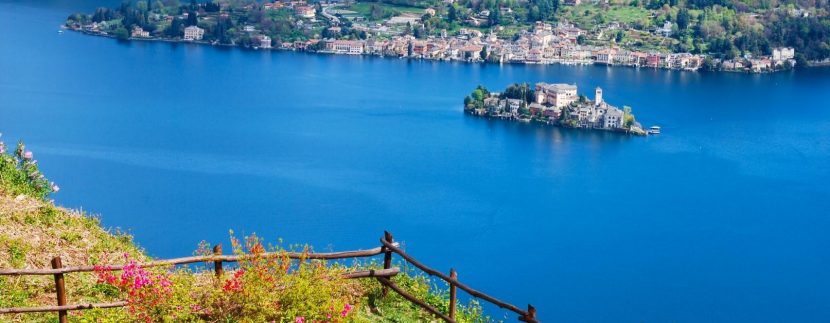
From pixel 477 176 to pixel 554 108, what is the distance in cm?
549

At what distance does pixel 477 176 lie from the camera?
1670 cm

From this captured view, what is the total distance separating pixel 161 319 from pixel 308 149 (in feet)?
50.9

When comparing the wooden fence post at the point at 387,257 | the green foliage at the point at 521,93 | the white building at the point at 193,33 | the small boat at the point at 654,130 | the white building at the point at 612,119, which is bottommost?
the small boat at the point at 654,130

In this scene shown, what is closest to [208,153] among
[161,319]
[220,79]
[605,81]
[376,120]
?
[376,120]

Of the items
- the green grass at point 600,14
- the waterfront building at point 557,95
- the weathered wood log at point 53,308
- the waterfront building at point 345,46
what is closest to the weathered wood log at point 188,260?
the weathered wood log at point 53,308

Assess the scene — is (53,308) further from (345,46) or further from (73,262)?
(345,46)

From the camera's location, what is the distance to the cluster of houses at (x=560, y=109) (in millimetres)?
20906

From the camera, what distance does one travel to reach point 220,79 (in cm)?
2648

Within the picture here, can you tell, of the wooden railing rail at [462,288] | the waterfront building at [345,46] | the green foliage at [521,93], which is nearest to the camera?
the wooden railing rail at [462,288]

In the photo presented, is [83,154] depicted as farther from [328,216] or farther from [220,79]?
[220,79]

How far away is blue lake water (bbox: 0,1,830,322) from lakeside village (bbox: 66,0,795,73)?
9.49 ft

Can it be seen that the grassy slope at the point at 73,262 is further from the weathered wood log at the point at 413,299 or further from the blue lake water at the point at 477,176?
the blue lake water at the point at 477,176

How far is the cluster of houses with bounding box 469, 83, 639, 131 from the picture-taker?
20906mm

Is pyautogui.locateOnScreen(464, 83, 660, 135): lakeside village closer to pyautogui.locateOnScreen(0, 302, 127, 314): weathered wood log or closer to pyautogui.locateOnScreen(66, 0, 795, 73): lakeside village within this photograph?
pyautogui.locateOnScreen(66, 0, 795, 73): lakeside village
